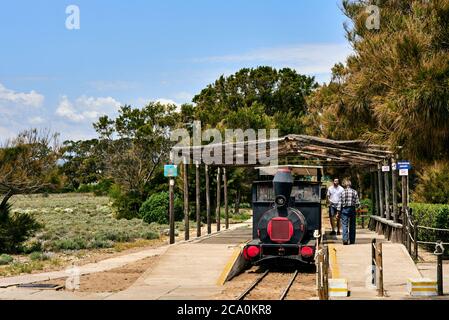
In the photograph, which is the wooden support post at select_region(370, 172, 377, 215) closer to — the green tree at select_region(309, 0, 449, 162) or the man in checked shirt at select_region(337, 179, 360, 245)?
the man in checked shirt at select_region(337, 179, 360, 245)

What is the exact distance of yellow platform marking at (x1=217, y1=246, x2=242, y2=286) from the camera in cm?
1467

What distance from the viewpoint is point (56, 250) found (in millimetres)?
26391

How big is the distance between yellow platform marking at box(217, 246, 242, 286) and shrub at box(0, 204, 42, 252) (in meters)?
10.9

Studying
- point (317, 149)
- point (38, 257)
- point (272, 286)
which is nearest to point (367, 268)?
point (272, 286)

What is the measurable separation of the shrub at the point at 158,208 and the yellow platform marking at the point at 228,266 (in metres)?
22.2

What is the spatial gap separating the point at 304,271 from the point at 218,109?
49389mm

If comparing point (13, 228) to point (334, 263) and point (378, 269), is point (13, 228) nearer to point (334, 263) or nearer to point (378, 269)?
point (334, 263)

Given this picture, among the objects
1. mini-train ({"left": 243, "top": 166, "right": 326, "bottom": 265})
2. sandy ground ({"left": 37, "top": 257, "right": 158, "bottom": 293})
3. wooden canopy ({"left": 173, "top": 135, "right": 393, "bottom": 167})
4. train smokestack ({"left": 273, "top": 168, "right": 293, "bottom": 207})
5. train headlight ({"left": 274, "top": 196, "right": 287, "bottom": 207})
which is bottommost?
sandy ground ({"left": 37, "top": 257, "right": 158, "bottom": 293})

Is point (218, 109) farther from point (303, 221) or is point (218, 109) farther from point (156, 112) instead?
point (303, 221)

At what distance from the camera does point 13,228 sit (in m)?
26.0

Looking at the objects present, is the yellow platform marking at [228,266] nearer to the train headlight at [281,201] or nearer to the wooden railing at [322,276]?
the train headlight at [281,201]

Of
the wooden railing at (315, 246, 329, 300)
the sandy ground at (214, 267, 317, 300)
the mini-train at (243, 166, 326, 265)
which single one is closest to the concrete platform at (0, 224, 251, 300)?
the sandy ground at (214, 267, 317, 300)

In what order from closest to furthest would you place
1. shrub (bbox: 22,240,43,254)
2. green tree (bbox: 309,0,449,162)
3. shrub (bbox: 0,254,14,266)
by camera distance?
green tree (bbox: 309,0,449,162) < shrub (bbox: 0,254,14,266) < shrub (bbox: 22,240,43,254)
